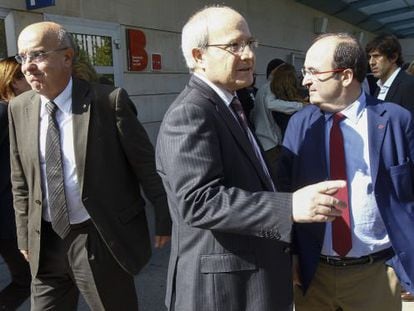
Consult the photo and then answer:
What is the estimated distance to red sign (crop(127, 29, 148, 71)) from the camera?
6.17m

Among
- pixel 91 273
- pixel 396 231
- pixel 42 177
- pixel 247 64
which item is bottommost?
pixel 91 273

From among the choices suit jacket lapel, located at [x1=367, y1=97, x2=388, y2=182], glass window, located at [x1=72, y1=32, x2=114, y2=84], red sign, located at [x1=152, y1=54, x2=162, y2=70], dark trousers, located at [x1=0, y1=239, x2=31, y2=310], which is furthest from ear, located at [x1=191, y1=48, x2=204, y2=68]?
red sign, located at [x1=152, y1=54, x2=162, y2=70]

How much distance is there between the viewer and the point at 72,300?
2.40 meters

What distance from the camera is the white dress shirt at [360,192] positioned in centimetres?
189

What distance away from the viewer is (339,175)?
1915 millimetres

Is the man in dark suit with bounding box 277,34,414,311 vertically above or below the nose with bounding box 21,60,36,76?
below

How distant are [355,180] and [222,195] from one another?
0.75 meters

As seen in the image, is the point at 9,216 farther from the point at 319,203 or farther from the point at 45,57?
the point at 319,203

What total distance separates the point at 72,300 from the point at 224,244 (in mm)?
1232

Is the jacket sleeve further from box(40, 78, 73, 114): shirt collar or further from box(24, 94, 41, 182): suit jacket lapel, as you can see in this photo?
box(40, 78, 73, 114): shirt collar

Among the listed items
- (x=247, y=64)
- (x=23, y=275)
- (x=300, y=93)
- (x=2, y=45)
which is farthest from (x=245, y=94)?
(x=247, y=64)

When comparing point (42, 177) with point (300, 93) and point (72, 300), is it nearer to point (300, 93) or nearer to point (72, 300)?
point (72, 300)

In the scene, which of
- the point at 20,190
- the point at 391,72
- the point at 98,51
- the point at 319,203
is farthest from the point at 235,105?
the point at 98,51

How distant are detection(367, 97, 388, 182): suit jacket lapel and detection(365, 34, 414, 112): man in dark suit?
2.11m
